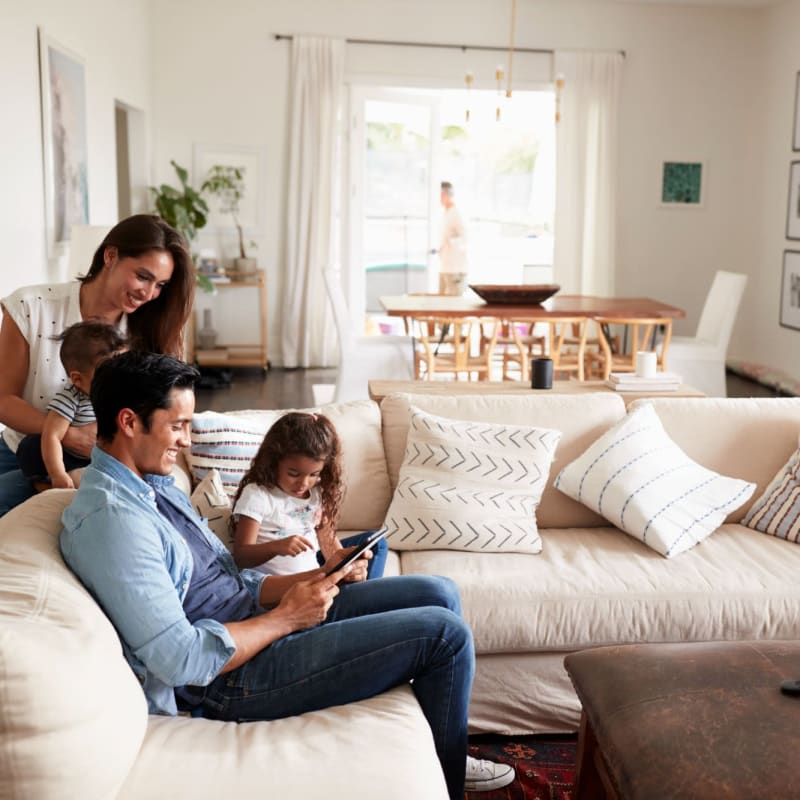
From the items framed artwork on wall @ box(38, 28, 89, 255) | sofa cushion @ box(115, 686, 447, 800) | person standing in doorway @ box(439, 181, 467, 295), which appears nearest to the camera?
sofa cushion @ box(115, 686, 447, 800)

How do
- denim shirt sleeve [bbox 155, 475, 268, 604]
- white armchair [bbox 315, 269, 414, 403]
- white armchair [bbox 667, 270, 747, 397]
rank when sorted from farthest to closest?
1. white armchair [bbox 667, 270, 747, 397]
2. white armchair [bbox 315, 269, 414, 403]
3. denim shirt sleeve [bbox 155, 475, 268, 604]

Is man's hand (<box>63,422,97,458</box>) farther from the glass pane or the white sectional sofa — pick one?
the glass pane

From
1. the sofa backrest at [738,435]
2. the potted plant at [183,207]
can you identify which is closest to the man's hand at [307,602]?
the sofa backrest at [738,435]

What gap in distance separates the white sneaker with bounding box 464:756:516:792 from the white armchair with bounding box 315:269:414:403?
3907 millimetres

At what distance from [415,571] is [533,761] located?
59 cm

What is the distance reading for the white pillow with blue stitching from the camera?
2.98 m

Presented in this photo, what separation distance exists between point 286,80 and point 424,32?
1185 mm

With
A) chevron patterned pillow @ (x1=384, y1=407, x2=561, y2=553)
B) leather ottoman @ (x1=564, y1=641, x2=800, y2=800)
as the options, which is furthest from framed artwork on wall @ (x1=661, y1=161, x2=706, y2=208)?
leather ottoman @ (x1=564, y1=641, x2=800, y2=800)

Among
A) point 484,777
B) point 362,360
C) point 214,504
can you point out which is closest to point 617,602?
point 484,777

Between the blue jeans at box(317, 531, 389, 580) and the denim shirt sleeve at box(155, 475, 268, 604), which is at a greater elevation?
the denim shirt sleeve at box(155, 475, 268, 604)

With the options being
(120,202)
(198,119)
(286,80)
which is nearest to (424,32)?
(286,80)

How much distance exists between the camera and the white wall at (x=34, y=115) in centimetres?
456

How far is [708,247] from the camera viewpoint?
8680mm

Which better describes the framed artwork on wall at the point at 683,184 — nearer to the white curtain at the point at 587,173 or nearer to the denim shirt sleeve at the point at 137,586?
the white curtain at the point at 587,173
